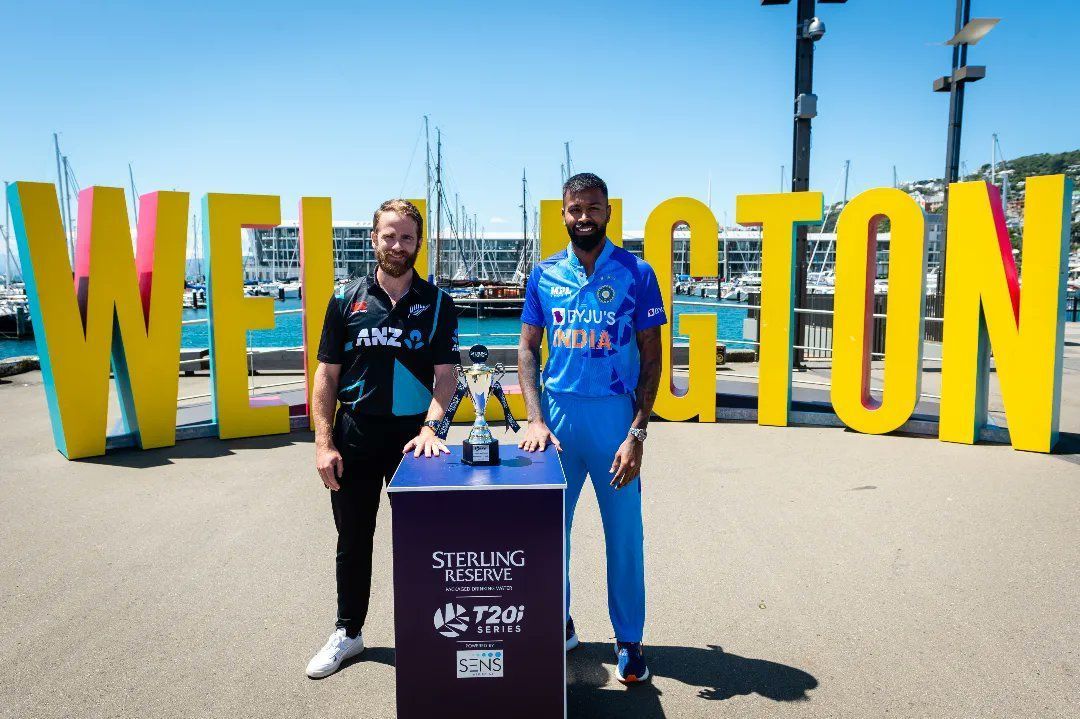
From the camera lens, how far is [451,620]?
253cm

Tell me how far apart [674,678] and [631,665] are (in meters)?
0.22

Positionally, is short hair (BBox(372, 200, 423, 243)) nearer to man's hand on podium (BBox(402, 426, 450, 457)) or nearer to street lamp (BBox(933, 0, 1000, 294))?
man's hand on podium (BBox(402, 426, 450, 457))

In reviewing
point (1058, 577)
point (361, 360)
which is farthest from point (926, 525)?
point (361, 360)

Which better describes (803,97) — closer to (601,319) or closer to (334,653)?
(601,319)

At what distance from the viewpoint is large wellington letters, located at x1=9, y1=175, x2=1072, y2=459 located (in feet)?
23.6

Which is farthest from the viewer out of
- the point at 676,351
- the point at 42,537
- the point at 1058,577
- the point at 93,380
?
the point at 676,351

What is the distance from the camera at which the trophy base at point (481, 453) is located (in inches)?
105

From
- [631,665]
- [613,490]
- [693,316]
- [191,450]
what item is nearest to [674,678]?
[631,665]

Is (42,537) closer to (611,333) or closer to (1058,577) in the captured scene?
(611,333)

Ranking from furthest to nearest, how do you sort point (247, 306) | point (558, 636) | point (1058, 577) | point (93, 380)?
point (247, 306) → point (93, 380) → point (1058, 577) → point (558, 636)

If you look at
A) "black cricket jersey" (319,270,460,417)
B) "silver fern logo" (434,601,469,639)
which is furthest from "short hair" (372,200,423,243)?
"silver fern logo" (434,601,469,639)

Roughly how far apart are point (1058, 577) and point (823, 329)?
46.4 feet

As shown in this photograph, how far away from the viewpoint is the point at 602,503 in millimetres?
3191

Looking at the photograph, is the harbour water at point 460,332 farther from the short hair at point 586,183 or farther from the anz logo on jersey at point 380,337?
the short hair at point 586,183
